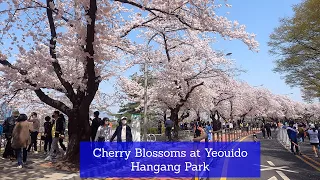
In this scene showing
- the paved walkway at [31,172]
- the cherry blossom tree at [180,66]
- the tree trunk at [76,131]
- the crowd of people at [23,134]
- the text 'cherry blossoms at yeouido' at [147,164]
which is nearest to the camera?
the paved walkway at [31,172]

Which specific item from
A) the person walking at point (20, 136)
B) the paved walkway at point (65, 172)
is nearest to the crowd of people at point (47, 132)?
the person walking at point (20, 136)

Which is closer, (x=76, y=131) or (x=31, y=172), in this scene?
(x=31, y=172)

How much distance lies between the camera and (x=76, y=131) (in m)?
8.95

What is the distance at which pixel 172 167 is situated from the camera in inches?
368

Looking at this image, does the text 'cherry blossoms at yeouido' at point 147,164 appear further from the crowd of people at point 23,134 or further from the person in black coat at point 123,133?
the crowd of people at point 23,134

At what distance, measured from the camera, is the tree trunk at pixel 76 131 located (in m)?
8.85

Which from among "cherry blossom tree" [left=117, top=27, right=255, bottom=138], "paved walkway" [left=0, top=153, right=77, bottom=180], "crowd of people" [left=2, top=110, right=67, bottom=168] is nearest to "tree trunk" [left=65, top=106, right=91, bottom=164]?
"paved walkway" [left=0, top=153, right=77, bottom=180]

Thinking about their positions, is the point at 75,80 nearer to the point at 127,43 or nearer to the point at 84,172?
the point at 127,43

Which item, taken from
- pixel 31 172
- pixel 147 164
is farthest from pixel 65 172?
pixel 147 164

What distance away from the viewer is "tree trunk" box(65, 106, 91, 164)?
29.0ft

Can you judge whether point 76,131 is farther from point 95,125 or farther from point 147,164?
point 147,164

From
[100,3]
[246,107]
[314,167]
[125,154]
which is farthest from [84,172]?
[246,107]

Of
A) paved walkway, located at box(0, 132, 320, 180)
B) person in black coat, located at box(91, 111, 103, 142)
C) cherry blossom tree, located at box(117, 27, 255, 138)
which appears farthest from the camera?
cherry blossom tree, located at box(117, 27, 255, 138)

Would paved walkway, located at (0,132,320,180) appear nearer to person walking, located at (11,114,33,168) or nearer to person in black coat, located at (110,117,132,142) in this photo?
person walking, located at (11,114,33,168)
